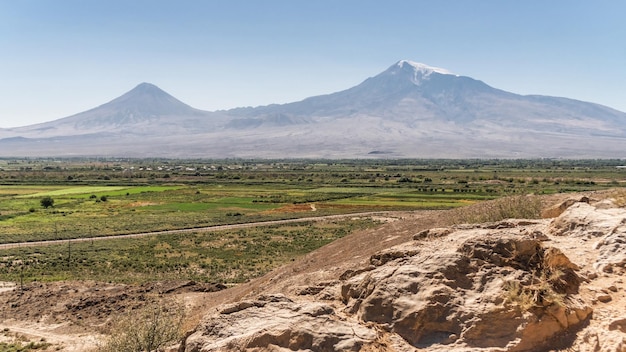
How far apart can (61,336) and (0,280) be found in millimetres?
14858

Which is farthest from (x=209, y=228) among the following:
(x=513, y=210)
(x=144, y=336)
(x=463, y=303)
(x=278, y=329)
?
(x=463, y=303)

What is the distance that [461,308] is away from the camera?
31.8ft

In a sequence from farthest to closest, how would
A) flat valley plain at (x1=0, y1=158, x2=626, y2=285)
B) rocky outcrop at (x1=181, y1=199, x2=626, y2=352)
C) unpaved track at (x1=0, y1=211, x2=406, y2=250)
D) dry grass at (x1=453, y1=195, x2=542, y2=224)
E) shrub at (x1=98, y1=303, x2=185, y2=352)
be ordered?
unpaved track at (x1=0, y1=211, x2=406, y2=250)
flat valley plain at (x1=0, y1=158, x2=626, y2=285)
dry grass at (x1=453, y1=195, x2=542, y2=224)
shrub at (x1=98, y1=303, x2=185, y2=352)
rocky outcrop at (x1=181, y1=199, x2=626, y2=352)

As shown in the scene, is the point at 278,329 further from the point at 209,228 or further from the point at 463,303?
the point at 209,228

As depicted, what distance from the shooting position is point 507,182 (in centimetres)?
10969

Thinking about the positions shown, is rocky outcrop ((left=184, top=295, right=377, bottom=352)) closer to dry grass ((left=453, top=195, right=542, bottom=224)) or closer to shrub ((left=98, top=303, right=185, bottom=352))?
shrub ((left=98, top=303, right=185, bottom=352))

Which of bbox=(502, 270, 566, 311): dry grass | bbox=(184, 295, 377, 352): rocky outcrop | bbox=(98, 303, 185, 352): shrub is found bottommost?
bbox=(98, 303, 185, 352): shrub

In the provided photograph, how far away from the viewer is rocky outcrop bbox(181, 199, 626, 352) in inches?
364

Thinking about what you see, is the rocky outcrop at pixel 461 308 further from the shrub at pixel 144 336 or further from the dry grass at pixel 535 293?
the shrub at pixel 144 336

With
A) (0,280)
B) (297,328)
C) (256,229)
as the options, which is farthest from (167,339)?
(256,229)

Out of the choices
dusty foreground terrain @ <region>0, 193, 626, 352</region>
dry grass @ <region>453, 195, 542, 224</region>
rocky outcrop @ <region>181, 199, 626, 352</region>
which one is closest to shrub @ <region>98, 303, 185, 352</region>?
dusty foreground terrain @ <region>0, 193, 626, 352</region>

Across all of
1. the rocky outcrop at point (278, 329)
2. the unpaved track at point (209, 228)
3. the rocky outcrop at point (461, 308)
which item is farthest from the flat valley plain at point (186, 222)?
the rocky outcrop at point (461, 308)

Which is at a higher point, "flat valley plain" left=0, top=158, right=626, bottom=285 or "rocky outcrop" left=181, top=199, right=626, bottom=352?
"rocky outcrop" left=181, top=199, right=626, bottom=352

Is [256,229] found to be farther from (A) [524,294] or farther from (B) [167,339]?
(A) [524,294]
